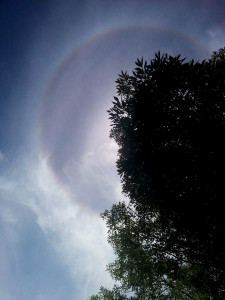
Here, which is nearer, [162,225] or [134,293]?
[162,225]

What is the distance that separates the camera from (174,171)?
39.2 feet

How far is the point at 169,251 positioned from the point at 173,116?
10.3 m

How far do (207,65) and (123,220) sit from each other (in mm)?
14756

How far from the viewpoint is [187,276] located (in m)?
14.3

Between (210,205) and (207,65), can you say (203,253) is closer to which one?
(210,205)

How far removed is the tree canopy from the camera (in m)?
11.3

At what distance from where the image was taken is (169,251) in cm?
1360

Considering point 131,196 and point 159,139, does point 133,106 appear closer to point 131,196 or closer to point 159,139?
point 159,139

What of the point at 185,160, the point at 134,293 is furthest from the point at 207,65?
the point at 134,293

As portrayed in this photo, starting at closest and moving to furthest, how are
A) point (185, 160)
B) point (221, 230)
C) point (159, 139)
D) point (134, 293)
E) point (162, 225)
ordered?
point (221, 230) → point (185, 160) → point (159, 139) → point (162, 225) → point (134, 293)

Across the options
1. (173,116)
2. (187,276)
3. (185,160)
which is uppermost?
(173,116)

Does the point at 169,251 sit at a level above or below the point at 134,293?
above

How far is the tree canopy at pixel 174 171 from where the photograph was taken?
1133cm

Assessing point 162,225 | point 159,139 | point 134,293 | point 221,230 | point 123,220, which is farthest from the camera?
point 123,220
